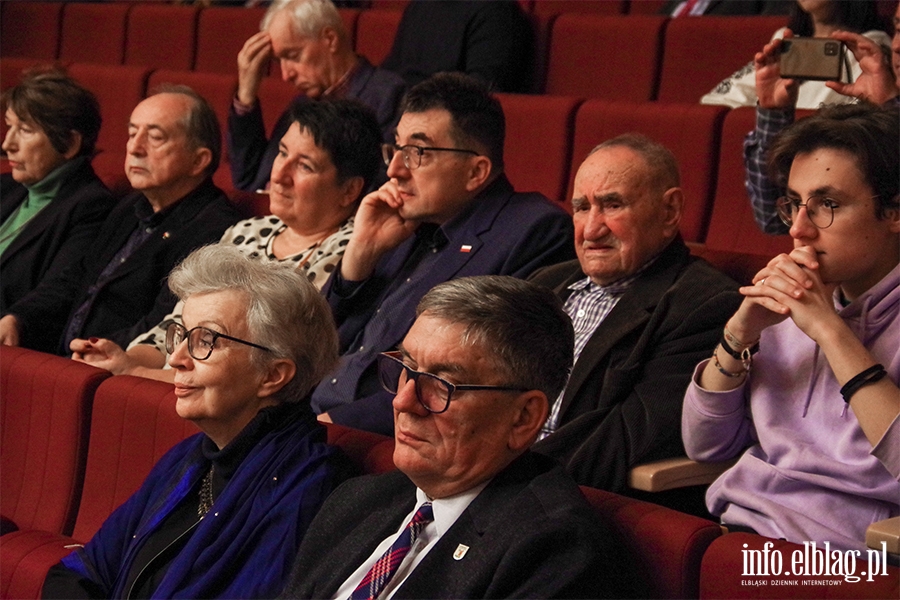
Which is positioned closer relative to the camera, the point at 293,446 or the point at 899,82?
the point at 293,446

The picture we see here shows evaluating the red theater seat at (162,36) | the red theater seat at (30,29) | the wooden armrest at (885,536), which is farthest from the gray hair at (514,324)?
the red theater seat at (30,29)

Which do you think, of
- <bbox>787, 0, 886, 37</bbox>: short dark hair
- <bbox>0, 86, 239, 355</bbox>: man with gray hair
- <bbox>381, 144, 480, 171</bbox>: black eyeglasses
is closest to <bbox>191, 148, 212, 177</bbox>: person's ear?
<bbox>0, 86, 239, 355</bbox>: man with gray hair

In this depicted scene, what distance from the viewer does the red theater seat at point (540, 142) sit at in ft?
5.27

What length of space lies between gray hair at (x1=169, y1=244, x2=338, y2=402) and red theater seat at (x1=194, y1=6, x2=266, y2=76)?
132cm

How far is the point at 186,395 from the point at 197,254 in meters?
0.13

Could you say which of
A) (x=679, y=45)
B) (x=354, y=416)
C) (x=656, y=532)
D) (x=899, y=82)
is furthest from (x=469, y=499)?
(x=679, y=45)

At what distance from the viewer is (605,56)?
1816mm

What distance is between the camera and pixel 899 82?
1.06 metres

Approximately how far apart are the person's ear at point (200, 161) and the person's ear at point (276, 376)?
26.6 inches

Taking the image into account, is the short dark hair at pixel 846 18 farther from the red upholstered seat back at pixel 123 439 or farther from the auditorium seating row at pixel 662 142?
the red upholstered seat back at pixel 123 439

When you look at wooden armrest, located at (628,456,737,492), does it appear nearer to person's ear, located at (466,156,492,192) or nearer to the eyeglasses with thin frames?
the eyeglasses with thin frames

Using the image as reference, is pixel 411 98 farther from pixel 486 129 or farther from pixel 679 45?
pixel 679 45

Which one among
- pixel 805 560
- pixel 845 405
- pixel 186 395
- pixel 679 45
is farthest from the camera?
pixel 679 45

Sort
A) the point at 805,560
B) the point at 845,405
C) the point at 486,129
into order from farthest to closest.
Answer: the point at 486,129 < the point at 845,405 < the point at 805,560
